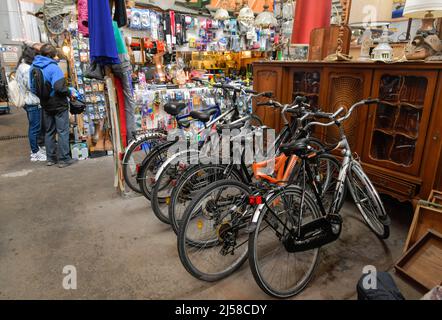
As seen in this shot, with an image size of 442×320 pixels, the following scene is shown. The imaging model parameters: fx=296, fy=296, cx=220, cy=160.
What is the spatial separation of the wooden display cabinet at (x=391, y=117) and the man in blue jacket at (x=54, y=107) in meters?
3.17

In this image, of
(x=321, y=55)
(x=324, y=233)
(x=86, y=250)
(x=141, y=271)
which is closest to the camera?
(x=324, y=233)

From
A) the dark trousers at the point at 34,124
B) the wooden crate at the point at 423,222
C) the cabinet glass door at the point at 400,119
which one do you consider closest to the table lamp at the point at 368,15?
the cabinet glass door at the point at 400,119

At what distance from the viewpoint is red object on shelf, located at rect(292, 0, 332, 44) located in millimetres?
3801

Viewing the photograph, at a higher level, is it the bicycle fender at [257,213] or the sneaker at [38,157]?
the bicycle fender at [257,213]

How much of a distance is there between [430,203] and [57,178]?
13.6 ft

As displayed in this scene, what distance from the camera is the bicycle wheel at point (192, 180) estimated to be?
7.76 ft

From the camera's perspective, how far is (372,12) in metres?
2.81

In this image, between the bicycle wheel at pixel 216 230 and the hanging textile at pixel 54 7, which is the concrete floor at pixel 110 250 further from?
the hanging textile at pixel 54 7

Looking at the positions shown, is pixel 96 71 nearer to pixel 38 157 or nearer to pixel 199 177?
→ pixel 199 177

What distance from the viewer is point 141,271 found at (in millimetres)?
2215
